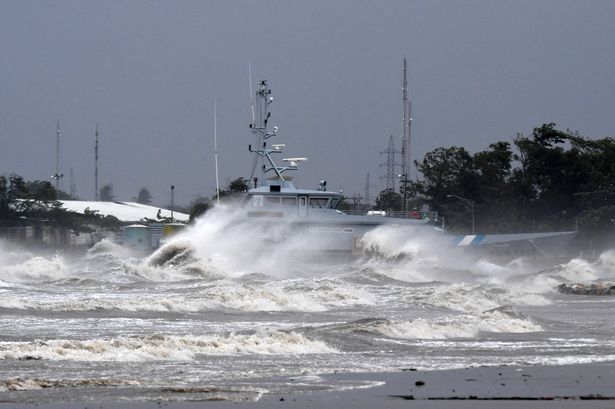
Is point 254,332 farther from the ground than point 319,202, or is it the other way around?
point 319,202

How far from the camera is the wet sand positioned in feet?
34.0

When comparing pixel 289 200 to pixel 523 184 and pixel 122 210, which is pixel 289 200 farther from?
pixel 122 210

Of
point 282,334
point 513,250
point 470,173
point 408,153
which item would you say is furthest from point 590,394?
point 470,173

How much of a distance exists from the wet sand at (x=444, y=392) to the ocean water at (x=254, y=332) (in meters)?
0.27

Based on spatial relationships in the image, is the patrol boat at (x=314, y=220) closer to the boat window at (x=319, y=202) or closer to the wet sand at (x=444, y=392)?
the boat window at (x=319, y=202)

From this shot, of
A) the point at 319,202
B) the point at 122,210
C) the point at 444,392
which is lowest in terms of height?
the point at 444,392

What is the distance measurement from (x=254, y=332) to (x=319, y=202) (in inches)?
1220

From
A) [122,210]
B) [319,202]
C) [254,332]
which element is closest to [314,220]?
[319,202]

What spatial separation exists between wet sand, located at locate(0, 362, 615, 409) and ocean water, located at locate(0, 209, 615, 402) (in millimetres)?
268

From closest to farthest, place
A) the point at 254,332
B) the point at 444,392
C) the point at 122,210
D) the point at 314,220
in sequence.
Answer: the point at 444,392
the point at 254,332
the point at 314,220
the point at 122,210

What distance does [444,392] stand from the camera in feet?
36.8

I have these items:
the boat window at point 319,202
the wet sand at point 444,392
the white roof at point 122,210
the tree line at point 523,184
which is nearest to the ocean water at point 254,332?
the wet sand at point 444,392

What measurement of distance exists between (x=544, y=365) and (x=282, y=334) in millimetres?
3915

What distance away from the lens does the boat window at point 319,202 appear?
47.5 metres
